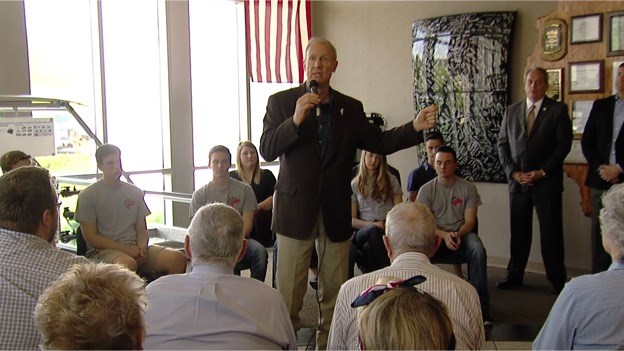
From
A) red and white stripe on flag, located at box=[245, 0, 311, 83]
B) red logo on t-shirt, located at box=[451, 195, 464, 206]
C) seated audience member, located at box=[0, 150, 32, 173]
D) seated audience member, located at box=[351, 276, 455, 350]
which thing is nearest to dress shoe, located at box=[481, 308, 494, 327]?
red logo on t-shirt, located at box=[451, 195, 464, 206]

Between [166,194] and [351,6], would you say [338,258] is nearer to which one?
[166,194]

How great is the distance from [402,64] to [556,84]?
158 centimetres

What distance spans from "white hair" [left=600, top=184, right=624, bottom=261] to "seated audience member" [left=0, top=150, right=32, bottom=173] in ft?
10.6

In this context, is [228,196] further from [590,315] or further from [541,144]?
[590,315]

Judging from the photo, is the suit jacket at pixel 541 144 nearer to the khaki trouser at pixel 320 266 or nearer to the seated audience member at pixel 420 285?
the khaki trouser at pixel 320 266

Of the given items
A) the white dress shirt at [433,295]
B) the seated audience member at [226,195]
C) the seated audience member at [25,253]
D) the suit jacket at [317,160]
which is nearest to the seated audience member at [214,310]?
the white dress shirt at [433,295]

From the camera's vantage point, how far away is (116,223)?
3.65 m

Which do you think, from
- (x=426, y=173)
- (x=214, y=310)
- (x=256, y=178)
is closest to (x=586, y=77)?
(x=426, y=173)

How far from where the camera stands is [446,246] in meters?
3.97

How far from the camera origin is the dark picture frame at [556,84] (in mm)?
5117

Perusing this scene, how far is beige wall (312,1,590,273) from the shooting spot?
5172 millimetres

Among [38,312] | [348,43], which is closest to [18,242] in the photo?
[38,312]

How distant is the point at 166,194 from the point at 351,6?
10.9 feet

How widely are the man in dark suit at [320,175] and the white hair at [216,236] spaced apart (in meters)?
0.82
